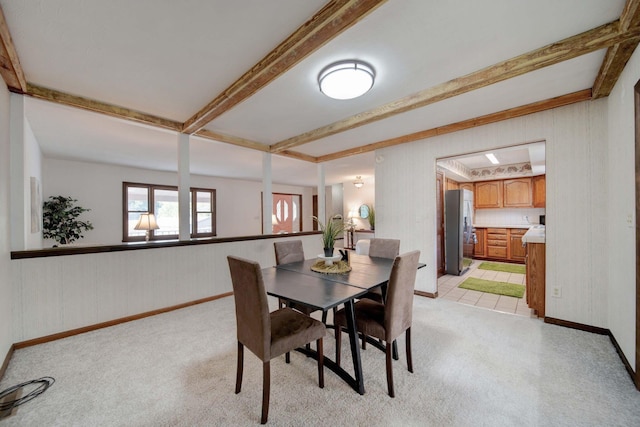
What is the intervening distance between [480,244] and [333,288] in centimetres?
603

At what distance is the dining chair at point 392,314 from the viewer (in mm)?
1703

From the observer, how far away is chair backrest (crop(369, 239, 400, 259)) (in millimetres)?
2908

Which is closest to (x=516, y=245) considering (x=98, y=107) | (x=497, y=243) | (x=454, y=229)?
(x=497, y=243)

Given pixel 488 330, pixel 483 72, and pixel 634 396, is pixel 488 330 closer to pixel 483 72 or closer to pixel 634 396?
pixel 634 396

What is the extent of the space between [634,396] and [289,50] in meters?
3.21

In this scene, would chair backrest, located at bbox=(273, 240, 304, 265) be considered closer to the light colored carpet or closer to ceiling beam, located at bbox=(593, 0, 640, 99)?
the light colored carpet

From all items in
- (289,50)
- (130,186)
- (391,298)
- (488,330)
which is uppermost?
(289,50)

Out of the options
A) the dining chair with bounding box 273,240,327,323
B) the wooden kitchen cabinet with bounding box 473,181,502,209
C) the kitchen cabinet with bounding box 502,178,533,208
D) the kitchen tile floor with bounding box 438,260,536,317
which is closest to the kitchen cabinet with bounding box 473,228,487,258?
the wooden kitchen cabinet with bounding box 473,181,502,209

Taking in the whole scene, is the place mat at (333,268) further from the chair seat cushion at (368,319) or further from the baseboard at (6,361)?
the baseboard at (6,361)

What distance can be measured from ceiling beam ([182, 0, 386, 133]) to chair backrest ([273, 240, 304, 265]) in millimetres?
1567

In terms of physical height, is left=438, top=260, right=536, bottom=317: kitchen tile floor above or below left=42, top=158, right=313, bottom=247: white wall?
below

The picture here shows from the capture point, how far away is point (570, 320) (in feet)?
8.68

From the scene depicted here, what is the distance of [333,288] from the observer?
1.81m

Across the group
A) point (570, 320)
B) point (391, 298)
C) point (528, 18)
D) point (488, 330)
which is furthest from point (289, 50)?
point (570, 320)
